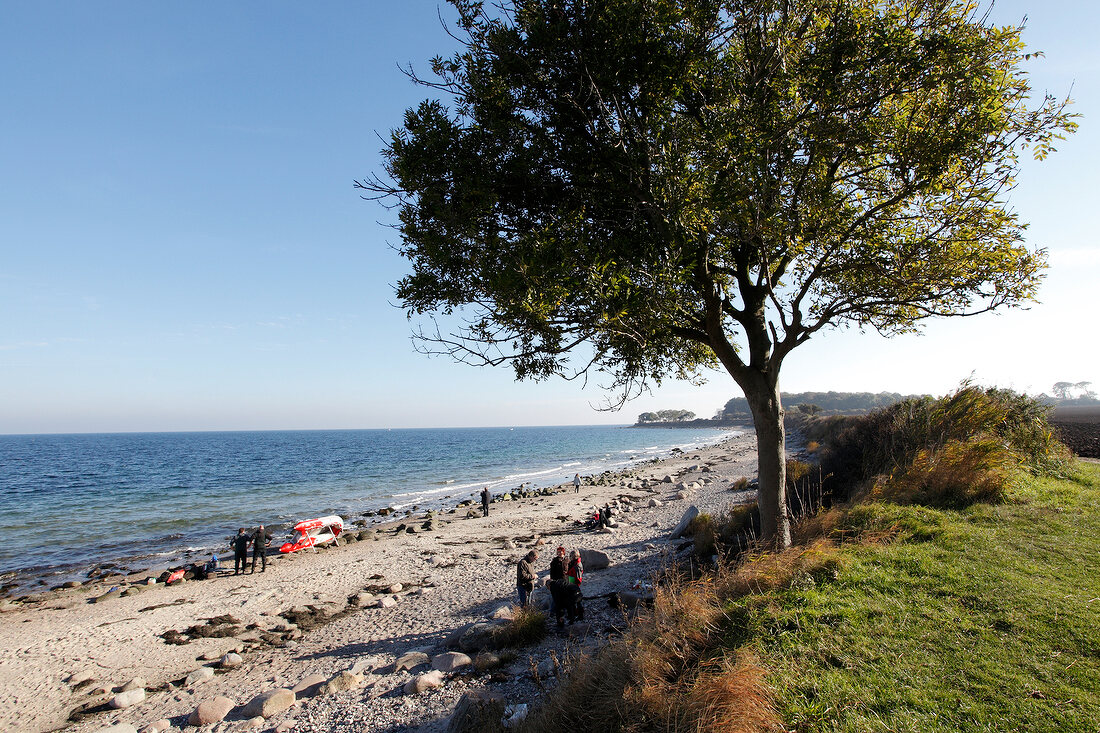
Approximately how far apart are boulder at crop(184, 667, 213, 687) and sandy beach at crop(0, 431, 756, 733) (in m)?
0.06

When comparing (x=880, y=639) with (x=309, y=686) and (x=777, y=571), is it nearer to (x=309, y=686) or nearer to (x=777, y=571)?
(x=777, y=571)

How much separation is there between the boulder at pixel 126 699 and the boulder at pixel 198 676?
732 millimetres

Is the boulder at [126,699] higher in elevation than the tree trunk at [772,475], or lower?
lower

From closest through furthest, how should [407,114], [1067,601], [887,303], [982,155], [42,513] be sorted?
[1067,601] < [982,155] < [887,303] < [407,114] < [42,513]

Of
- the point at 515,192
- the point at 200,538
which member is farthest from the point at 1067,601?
the point at 200,538

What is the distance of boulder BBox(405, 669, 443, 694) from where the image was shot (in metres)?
8.49

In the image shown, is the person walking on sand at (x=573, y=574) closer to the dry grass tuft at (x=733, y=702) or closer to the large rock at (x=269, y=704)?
Answer: the large rock at (x=269, y=704)

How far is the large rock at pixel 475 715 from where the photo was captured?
21.2ft

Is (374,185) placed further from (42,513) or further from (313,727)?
(42,513)

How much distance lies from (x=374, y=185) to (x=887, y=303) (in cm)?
918

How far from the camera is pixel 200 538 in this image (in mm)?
26422

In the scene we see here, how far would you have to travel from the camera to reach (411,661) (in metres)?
9.74

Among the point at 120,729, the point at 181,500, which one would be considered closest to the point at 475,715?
the point at 120,729

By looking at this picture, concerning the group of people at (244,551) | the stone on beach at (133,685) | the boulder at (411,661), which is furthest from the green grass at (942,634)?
the group of people at (244,551)
